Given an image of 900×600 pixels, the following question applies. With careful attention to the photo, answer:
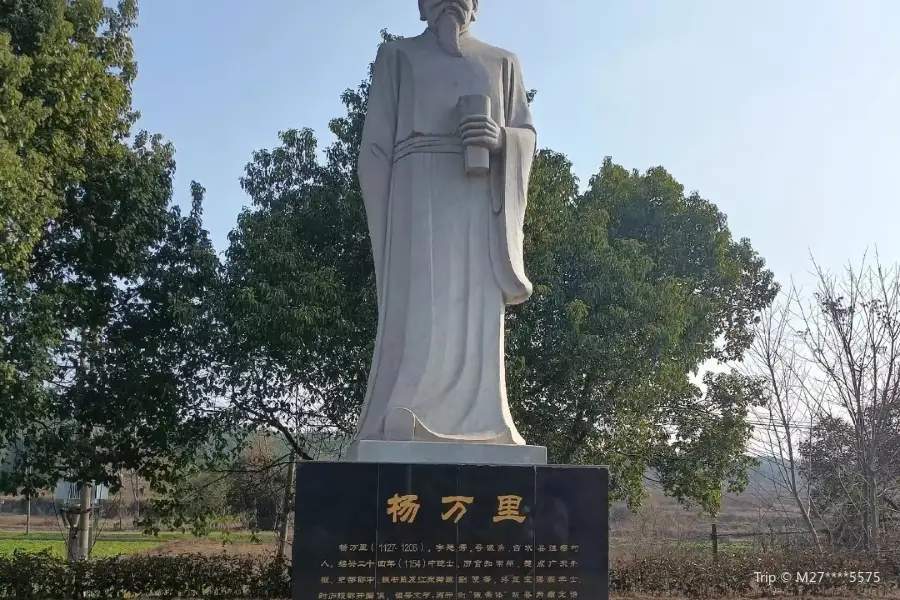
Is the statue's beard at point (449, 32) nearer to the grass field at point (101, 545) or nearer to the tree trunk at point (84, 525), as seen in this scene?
the tree trunk at point (84, 525)

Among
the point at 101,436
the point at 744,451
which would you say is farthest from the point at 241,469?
the point at 744,451

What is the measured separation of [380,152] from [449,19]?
3.22ft

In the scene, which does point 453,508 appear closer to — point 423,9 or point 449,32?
point 449,32

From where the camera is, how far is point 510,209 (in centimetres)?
473

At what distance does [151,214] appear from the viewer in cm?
958

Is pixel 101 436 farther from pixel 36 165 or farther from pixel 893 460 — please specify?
pixel 893 460

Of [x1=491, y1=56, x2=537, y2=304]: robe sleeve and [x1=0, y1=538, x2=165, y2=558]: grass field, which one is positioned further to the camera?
[x1=0, y1=538, x2=165, y2=558]: grass field

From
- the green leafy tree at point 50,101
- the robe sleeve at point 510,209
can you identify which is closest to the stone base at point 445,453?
the robe sleeve at point 510,209

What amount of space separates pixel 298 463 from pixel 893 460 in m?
10.0

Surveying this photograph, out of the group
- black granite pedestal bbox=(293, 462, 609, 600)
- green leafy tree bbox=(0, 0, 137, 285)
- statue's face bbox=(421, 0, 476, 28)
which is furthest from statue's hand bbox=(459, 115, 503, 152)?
green leafy tree bbox=(0, 0, 137, 285)

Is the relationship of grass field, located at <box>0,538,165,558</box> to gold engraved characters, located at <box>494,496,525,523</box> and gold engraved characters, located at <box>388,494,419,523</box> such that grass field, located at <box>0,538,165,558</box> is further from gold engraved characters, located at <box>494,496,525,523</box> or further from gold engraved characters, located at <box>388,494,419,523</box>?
gold engraved characters, located at <box>494,496,525,523</box>

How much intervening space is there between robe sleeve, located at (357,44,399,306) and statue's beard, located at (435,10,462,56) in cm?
32

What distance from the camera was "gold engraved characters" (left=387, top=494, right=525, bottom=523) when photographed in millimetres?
3738

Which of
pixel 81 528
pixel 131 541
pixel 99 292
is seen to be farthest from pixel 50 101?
pixel 131 541
